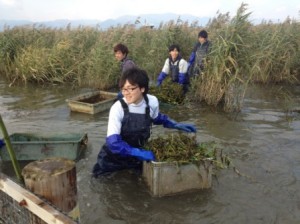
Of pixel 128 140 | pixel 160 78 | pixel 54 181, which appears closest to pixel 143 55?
pixel 160 78

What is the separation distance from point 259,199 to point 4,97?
828 cm

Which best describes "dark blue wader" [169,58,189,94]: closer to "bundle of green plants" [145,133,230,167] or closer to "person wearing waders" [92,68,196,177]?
"person wearing waders" [92,68,196,177]

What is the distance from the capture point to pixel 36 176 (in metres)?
2.43

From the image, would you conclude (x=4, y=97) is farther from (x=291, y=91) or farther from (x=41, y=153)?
(x=291, y=91)

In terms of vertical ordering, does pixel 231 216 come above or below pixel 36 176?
below

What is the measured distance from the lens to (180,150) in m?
4.12

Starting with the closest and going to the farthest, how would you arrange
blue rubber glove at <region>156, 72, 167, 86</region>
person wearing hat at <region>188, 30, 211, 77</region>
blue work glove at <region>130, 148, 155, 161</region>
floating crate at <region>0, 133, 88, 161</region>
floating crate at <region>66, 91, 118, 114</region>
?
blue work glove at <region>130, 148, 155, 161</region> → floating crate at <region>0, 133, 88, 161</region> → floating crate at <region>66, 91, 118, 114</region> → blue rubber glove at <region>156, 72, 167, 86</region> → person wearing hat at <region>188, 30, 211, 77</region>

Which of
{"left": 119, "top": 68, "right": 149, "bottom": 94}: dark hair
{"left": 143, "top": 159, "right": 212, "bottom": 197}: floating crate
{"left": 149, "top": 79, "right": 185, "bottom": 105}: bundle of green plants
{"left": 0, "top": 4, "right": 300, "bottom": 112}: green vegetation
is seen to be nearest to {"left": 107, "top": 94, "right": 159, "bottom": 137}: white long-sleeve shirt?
{"left": 119, "top": 68, "right": 149, "bottom": 94}: dark hair

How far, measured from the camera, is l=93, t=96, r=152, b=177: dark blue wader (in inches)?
164

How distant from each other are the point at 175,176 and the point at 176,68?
15.0 feet

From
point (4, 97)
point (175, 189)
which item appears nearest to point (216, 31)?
point (175, 189)

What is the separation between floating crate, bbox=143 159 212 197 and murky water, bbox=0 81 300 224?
126mm

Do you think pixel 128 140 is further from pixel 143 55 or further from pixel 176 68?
pixel 143 55

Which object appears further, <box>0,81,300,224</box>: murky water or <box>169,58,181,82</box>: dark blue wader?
<box>169,58,181,82</box>: dark blue wader
